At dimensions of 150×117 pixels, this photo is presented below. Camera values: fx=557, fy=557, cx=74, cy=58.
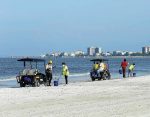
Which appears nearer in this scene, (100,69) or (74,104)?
(74,104)

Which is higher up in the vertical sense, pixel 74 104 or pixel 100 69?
pixel 100 69

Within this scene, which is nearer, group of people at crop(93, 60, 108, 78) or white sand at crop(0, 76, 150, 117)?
white sand at crop(0, 76, 150, 117)

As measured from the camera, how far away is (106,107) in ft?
58.8

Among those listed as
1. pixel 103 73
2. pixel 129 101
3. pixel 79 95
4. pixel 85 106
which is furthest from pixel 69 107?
pixel 103 73

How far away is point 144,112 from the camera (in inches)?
651

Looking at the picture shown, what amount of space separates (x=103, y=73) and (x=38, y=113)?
22.1 metres

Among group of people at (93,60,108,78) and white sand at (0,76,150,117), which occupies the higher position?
group of people at (93,60,108,78)

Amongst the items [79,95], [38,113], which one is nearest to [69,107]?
[38,113]

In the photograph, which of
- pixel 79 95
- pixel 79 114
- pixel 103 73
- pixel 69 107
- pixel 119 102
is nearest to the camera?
pixel 79 114

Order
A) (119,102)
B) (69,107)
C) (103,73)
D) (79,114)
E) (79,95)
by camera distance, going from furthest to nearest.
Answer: (103,73) < (79,95) < (119,102) < (69,107) < (79,114)

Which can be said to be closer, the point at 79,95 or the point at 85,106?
the point at 85,106

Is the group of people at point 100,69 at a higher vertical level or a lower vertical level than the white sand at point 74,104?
higher

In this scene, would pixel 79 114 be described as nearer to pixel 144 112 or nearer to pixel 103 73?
pixel 144 112

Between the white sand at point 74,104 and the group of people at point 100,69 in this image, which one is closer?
the white sand at point 74,104
